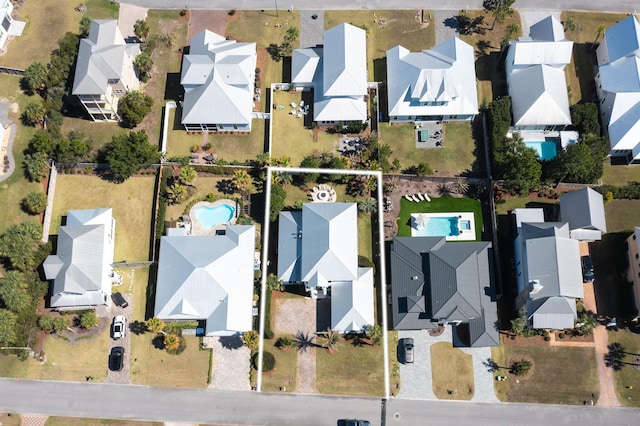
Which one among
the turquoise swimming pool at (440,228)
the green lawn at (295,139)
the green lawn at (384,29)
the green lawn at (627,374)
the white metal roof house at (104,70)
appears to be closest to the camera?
the green lawn at (627,374)

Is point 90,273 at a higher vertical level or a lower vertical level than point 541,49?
lower

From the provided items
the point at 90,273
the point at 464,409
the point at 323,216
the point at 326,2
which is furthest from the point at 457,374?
the point at 326,2

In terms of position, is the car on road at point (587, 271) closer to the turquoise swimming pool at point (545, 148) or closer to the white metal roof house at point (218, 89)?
the turquoise swimming pool at point (545, 148)

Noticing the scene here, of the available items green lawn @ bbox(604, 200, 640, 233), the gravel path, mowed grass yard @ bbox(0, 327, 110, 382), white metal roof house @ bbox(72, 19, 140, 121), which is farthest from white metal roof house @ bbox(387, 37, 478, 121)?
mowed grass yard @ bbox(0, 327, 110, 382)

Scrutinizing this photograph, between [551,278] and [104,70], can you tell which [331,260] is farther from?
[104,70]

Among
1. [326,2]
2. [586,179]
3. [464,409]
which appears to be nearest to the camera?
[464,409]

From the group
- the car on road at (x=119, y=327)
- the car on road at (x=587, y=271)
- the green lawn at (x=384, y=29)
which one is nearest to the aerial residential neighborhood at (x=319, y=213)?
the green lawn at (x=384, y=29)

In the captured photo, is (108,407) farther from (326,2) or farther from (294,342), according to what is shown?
(326,2)
